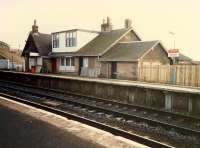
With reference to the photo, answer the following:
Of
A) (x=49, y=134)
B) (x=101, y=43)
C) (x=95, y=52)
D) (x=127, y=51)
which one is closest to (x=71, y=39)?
(x=101, y=43)

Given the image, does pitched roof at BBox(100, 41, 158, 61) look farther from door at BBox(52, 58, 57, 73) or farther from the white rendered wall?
door at BBox(52, 58, 57, 73)

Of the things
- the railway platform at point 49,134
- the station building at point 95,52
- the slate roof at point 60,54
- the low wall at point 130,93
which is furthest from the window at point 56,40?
the railway platform at point 49,134

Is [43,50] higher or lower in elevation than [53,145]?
higher

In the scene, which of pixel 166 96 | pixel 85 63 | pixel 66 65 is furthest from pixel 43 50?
pixel 166 96

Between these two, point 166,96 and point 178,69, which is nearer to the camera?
point 166,96

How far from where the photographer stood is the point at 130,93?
59.7 feet

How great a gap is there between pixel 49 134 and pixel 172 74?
18711 millimetres

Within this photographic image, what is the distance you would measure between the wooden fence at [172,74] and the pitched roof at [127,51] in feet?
5.97

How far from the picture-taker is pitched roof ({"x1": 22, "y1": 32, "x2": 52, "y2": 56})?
1746 inches

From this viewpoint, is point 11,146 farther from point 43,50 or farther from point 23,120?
point 43,50

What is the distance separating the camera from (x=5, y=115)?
11656mm

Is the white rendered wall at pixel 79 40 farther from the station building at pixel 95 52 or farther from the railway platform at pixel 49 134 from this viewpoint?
the railway platform at pixel 49 134

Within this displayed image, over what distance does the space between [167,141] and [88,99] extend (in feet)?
32.6

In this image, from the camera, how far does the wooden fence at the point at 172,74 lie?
24.1m
